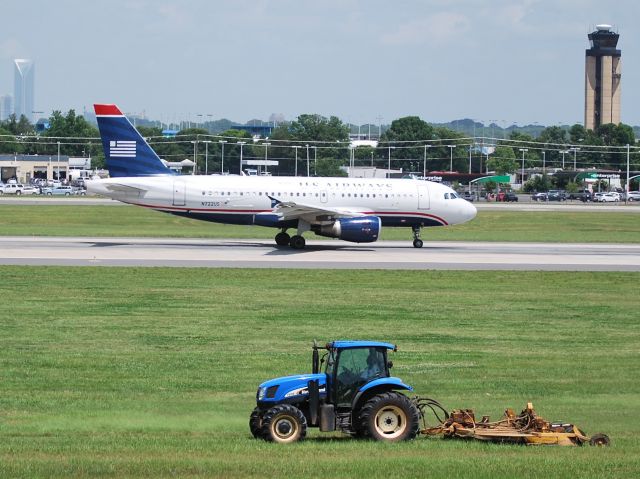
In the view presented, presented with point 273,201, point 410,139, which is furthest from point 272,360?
point 410,139

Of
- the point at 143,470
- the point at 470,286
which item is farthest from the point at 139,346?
the point at 470,286

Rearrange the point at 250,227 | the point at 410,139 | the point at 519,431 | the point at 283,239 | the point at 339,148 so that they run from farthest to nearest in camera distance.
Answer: the point at 410,139
the point at 339,148
the point at 250,227
the point at 283,239
the point at 519,431

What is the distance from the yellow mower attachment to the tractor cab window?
1.22m

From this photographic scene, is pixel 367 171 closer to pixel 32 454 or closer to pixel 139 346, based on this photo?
pixel 139 346

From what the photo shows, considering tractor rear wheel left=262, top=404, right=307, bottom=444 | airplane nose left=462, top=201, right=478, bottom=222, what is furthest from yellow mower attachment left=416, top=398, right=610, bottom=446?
airplane nose left=462, top=201, right=478, bottom=222

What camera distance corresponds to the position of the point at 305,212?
4506 centimetres

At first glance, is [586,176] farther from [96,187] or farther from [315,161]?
[96,187]

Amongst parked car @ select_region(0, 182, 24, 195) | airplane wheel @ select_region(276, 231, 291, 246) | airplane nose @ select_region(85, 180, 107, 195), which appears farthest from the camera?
parked car @ select_region(0, 182, 24, 195)

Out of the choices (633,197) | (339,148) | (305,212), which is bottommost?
(305,212)

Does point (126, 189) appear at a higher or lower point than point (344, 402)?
higher

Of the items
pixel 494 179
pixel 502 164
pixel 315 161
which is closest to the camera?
pixel 494 179

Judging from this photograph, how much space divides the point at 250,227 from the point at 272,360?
41676mm

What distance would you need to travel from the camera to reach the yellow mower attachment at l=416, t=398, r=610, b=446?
1398 cm

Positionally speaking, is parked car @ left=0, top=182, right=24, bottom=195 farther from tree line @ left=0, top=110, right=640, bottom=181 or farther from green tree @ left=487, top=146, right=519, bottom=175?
green tree @ left=487, top=146, right=519, bottom=175
